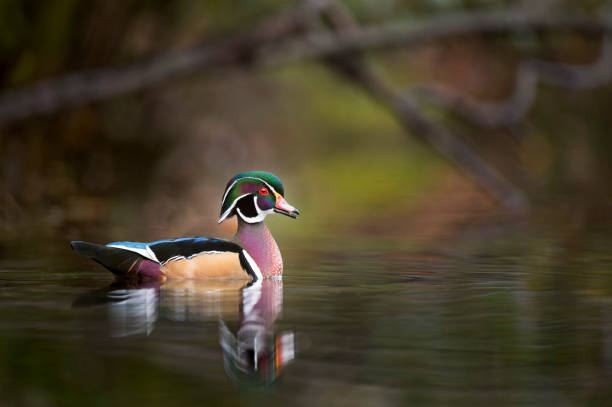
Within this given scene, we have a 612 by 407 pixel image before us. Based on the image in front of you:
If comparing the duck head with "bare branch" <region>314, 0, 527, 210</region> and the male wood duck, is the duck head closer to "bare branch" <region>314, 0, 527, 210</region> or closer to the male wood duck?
the male wood duck

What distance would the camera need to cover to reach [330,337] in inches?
184

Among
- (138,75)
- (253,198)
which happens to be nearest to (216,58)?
(138,75)

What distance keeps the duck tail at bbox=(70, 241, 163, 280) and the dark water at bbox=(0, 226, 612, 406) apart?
0.10 meters

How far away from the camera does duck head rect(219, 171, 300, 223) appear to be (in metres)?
6.05

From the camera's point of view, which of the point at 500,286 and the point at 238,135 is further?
the point at 238,135

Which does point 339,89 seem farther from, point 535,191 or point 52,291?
point 52,291

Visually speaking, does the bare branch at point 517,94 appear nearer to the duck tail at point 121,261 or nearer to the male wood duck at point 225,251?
the male wood duck at point 225,251

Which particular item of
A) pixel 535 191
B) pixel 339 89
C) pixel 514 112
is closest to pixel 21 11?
pixel 514 112

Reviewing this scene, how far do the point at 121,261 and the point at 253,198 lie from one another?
75cm

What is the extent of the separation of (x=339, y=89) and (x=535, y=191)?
15.3 metres

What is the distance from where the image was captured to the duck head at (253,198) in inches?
238

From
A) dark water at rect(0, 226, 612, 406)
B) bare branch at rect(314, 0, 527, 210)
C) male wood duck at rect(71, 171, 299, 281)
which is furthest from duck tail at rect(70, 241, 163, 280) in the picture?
bare branch at rect(314, 0, 527, 210)

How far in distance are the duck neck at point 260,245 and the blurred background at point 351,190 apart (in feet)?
0.51

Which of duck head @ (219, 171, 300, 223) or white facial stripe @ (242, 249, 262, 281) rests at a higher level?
duck head @ (219, 171, 300, 223)
